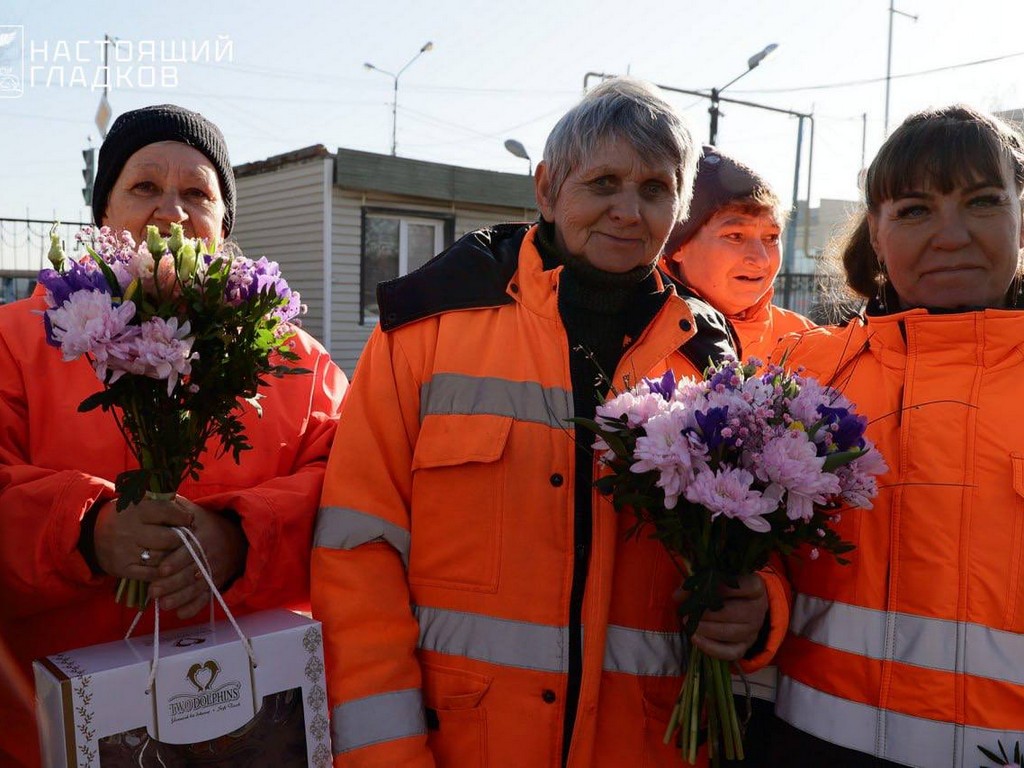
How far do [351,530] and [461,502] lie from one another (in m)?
0.29

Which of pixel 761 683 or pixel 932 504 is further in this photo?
pixel 761 683

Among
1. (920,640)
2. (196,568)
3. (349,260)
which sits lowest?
(920,640)

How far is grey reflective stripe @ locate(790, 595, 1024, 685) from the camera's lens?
1915mm

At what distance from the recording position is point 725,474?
187 cm

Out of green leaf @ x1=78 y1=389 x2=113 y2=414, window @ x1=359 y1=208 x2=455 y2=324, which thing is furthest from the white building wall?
green leaf @ x1=78 y1=389 x2=113 y2=414

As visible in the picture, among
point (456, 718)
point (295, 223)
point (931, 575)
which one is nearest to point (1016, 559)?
point (931, 575)

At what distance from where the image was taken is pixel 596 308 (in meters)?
2.37

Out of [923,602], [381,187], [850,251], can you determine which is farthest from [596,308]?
[381,187]

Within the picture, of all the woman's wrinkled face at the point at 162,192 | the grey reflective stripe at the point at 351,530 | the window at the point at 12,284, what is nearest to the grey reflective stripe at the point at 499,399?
the grey reflective stripe at the point at 351,530

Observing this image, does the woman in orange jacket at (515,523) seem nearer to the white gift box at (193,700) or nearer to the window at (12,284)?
the white gift box at (193,700)

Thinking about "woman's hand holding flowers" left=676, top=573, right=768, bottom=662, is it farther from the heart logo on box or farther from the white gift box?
the heart logo on box

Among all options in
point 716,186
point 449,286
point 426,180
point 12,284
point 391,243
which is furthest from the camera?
point 391,243

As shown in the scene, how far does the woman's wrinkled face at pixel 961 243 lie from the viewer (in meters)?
2.13

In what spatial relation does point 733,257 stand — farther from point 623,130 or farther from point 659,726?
point 659,726
